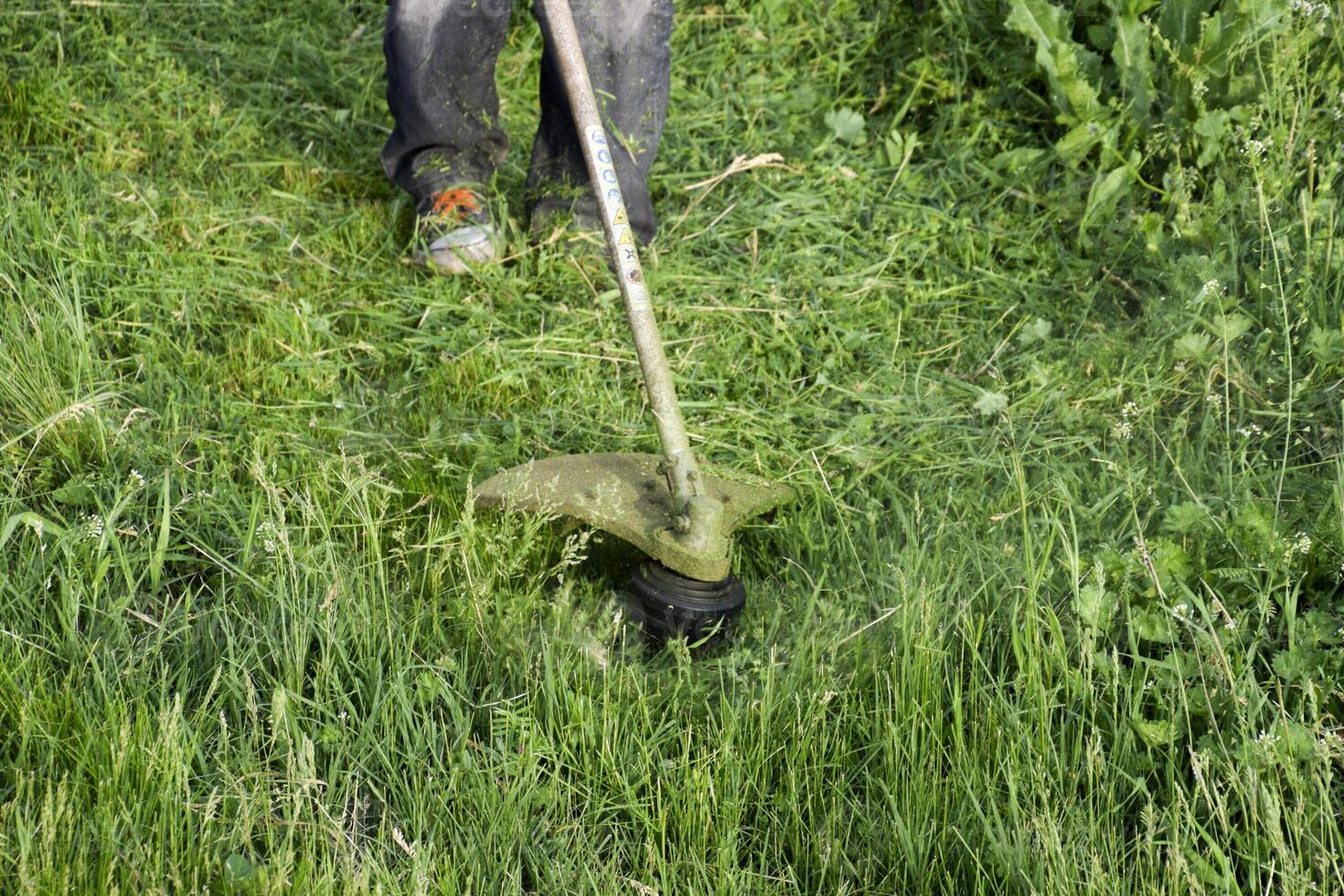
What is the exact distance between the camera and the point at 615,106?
3238mm

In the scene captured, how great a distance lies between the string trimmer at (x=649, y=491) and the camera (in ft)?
7.50

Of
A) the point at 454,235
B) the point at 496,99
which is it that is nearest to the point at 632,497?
the point at 454,235

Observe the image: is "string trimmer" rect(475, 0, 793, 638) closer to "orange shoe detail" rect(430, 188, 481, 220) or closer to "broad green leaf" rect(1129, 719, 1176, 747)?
"broad green leaf" rect(1129, 719, 1176, 747)

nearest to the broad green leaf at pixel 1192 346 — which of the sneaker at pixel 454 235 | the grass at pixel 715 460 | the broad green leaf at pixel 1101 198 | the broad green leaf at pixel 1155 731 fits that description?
the grass at pixel 715 460

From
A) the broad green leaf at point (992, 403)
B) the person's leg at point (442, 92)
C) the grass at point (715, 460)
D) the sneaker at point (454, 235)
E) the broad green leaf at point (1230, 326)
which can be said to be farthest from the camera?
the sneaker at point (454, 235)

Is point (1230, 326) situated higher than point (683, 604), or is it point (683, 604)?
point (1230, 326)

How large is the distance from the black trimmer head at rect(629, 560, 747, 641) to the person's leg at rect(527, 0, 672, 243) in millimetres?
1269

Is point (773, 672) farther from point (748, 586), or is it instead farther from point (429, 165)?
point (429, 165)

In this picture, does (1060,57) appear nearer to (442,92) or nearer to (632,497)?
(442,92)

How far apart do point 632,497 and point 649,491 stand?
42mm

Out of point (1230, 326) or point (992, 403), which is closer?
point (1230, 326)

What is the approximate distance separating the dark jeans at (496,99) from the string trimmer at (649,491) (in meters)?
0.63

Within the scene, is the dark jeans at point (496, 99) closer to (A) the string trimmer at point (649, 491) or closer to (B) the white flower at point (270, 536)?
(A) the string trimmer at point (649, 491)

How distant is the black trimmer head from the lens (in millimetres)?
2264
